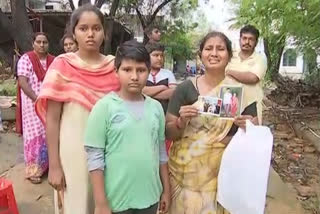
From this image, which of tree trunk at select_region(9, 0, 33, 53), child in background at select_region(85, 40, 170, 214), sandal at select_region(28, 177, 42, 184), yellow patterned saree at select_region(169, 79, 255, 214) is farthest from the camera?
tree trunk at select_region(9, 0, 33, 53)

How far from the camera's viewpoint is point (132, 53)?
79.3 inches

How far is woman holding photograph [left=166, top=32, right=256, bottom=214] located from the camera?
215cm

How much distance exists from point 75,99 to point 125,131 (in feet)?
1.01

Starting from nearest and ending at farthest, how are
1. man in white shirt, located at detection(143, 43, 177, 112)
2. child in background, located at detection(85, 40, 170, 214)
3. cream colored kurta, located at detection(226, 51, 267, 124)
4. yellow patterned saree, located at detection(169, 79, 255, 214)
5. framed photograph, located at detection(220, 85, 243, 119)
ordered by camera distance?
1. child in background, located at detection(85, 40, 170, 214)
2. framed photograph, located at detection(220, 85, 243, 119)
3. yellow patterned saree, located at detection(169, 79, 255, 214)
4. man in white shirt, located at detection(143, 43, 177, 112)
5. cream colored kurta, located at detection(226, 51, 267, 124)

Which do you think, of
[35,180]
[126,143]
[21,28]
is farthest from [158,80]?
[21,28]

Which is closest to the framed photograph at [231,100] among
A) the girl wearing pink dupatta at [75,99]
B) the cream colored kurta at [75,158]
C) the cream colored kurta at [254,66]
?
the girl wearing pink dupatta at [75,99]

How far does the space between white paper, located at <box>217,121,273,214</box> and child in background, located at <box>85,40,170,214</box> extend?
0.36 m

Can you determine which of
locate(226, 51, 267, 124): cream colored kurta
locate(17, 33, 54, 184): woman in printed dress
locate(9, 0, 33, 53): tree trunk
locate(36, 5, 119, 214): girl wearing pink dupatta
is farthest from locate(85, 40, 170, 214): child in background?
locate(9, 0, 33, 53): tree trunk

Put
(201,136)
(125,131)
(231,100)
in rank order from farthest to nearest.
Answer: (201,136), (231,100), (125,131)

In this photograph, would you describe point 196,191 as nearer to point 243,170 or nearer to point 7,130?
point 243,170

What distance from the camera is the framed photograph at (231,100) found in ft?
6.75

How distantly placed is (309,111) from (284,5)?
199 inches

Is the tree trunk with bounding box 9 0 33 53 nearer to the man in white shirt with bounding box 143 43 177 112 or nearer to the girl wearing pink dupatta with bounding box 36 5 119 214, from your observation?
the man in white shirt with bounding box 143 43 177 112

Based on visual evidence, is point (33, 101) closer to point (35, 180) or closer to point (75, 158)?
point (35, 180)
